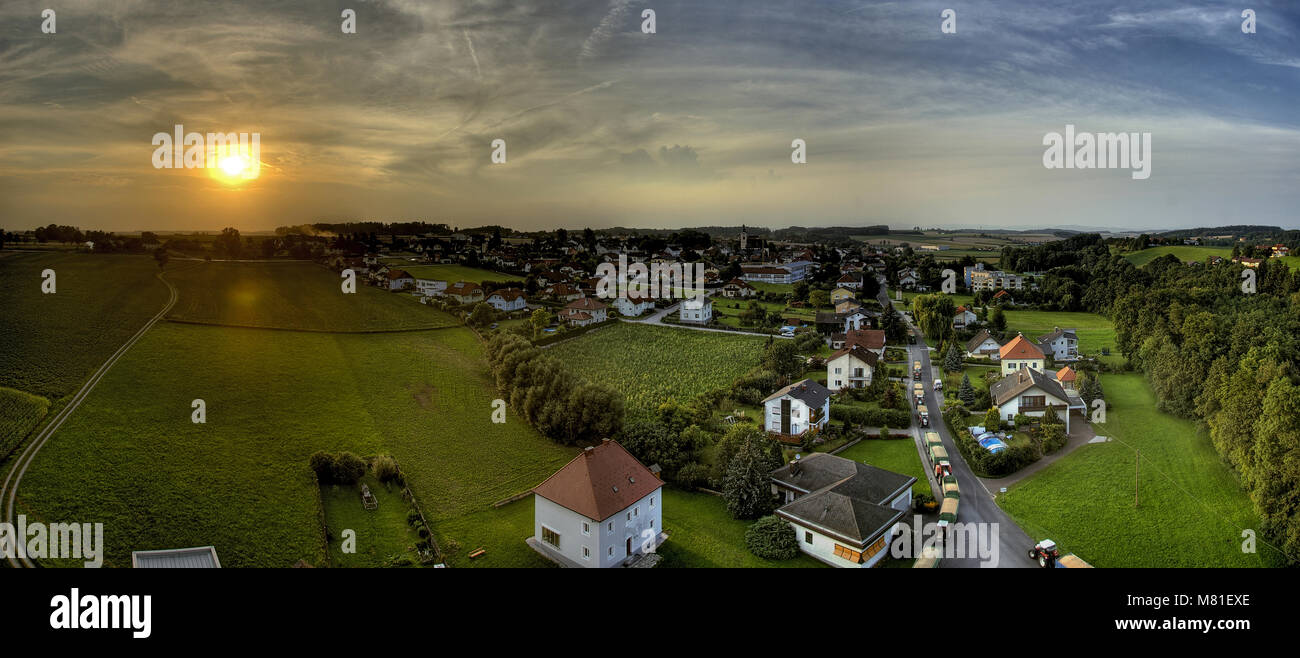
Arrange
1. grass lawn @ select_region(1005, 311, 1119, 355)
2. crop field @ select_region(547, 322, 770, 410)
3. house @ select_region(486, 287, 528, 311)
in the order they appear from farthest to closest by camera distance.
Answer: house @ select_region(486, 287, 528, 311), grass lawn @ select_region(1005, 311, 1119, 355), crop field @ select_region(547, 322, 770, 410)

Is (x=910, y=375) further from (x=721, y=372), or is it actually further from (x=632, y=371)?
(x=632, y=371)

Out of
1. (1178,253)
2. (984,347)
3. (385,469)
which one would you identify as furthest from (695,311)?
(1178,253)

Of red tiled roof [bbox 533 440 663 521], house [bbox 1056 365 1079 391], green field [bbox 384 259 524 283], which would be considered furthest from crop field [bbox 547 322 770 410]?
house [bbox 1056 365 1079 391]

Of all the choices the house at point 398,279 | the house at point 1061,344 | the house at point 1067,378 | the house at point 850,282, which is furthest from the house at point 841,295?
the house at point 398,279

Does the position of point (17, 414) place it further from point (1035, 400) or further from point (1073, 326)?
point (1073, 326)

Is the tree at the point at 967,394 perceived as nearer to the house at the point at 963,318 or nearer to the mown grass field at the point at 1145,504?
the mown grass field at the point at 1145,504

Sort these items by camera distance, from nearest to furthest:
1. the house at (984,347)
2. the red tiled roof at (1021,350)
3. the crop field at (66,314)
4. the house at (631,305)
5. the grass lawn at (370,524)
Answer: the grass lawn at (370,524)
the crop field at (66,314)
the red tiled roof at (1021,350)
the house at (984,347)
the house at (631,305)

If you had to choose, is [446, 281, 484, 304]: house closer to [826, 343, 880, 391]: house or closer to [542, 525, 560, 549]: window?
[542, 525, 560, 549]: window
